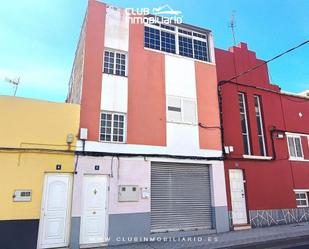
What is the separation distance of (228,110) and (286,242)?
19.9ft

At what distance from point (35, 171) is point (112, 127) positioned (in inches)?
122

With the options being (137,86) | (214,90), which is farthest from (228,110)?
(137,86)

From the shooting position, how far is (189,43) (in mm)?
12305

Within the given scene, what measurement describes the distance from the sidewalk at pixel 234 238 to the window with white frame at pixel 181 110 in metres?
4.75

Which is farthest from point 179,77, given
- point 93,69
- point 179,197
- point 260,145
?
point 260,145

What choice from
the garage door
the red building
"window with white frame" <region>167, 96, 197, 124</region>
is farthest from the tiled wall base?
"window with white frame" <region>167, 96, 197, 124</region>

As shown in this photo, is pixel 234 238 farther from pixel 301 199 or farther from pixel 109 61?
pixel 109 61

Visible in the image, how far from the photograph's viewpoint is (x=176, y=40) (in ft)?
39.3

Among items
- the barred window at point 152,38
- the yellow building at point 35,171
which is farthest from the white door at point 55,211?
the barred window at point 152,38

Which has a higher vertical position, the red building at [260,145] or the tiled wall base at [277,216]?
the red building at [260,145]

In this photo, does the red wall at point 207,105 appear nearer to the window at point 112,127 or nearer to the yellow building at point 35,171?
the window at point 112,127

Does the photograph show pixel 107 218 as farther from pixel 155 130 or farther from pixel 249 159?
pixel 249 159

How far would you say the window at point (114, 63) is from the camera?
1020 cm

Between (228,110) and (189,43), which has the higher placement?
(189,43)
